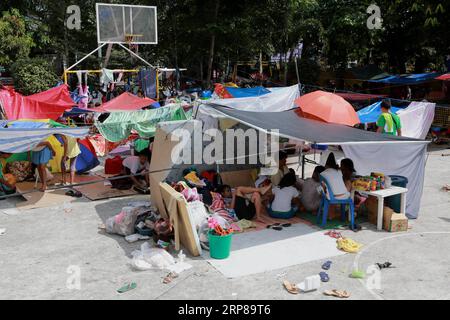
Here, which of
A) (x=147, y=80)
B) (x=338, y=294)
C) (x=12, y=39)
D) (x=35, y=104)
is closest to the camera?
(x=338, y=294)

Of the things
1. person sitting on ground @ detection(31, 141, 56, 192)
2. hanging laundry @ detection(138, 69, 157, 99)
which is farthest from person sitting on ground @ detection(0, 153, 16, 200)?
hanging laundry @ detection(138, 69, 157, 99)

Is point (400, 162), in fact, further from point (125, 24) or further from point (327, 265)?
point (125, 24)

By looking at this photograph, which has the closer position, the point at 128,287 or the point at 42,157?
the point at 128,287

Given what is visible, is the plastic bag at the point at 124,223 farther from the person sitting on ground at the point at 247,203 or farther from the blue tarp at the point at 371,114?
the blue tarp at the point at 371,114

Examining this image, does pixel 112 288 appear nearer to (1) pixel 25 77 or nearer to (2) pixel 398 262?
(2) pixel 398 262

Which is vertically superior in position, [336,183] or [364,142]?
[364,142]

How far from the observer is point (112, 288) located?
574 centimetres

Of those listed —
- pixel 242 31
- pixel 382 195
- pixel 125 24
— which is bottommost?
pixel 382 195

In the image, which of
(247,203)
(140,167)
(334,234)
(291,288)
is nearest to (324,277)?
(291,288)

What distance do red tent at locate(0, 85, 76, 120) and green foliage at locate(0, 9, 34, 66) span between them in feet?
28.3

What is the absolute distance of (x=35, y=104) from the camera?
12820 millimetres

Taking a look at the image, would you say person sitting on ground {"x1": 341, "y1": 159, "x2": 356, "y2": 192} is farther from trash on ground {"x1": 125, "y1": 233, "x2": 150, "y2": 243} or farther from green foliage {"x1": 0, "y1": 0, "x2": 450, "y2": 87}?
green foliage {"x1": 0, "y1": 0, "x2": 450, "y2": 87}

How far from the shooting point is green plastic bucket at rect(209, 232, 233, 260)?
6512mm

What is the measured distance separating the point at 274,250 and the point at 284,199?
144 cm
